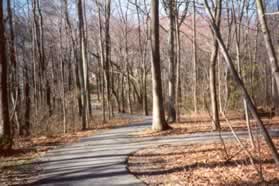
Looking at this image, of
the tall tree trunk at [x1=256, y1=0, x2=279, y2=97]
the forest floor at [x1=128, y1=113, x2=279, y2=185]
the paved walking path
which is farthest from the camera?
the paved walking path

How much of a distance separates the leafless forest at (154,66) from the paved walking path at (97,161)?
203cm

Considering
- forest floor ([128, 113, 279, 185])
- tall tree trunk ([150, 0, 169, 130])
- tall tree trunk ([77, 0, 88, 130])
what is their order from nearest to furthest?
forest floor ([128, 113, 279, 185]), tall tree trunk ([150, 0, 169, 130]), tall tree trunk ([77, 0, 88, 130])

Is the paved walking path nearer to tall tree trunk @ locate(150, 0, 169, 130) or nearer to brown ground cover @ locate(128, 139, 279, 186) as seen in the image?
brown ground cover @ locate(128, 139, 279, 186)

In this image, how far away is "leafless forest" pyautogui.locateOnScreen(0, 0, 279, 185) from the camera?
1230 centimetres

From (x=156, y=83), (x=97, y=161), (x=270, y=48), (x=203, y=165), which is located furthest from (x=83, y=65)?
(x=270, y=48)

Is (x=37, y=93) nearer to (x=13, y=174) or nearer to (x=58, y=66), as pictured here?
(x=58, y=66)

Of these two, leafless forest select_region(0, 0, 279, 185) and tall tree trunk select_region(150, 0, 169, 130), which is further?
tall tree trunk select_region(150, 0, 169, 130)

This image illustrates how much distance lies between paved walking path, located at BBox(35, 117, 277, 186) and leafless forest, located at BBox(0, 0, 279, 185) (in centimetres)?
203

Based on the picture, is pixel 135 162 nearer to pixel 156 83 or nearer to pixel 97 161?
pixel 97 161

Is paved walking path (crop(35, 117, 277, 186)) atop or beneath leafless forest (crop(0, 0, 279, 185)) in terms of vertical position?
beneath

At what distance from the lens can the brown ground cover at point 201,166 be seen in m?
8.86

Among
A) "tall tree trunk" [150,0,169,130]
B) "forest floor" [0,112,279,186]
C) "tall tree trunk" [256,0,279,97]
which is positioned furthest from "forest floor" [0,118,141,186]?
"tall tree trunk" [256,0,279,97]

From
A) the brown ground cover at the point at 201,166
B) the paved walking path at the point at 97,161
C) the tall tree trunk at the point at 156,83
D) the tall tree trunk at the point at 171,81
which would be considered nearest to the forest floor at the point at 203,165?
the brown ground cover at the point at 201,166

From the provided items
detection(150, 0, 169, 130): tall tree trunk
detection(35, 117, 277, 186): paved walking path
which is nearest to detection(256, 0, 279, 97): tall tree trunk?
detection(35, 117, 277, 186): paved walking path
